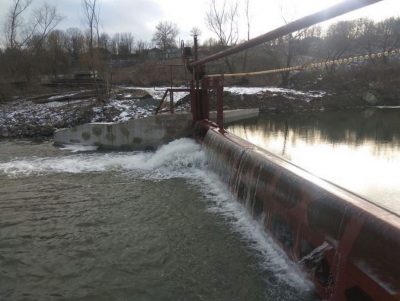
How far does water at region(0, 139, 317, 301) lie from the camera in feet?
13.4

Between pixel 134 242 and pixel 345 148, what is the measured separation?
9.48 meters

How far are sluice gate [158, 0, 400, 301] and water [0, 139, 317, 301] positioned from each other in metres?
0.32

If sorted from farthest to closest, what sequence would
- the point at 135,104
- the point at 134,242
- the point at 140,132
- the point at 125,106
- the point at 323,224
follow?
the point at 135,104
the point at 125,106
the point at 140,132
the point at 134,242
the point at 323,224

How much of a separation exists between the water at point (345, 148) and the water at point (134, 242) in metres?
2.00

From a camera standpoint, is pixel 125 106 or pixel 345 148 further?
pixel 125 106

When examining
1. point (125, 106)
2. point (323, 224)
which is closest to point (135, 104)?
point (125, 106)

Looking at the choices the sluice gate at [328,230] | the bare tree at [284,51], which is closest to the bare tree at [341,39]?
the bare tree at [284,51]

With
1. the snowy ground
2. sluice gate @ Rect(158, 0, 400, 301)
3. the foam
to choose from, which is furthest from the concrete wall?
sluice gate @ Rect(158, 0, 400, 301)

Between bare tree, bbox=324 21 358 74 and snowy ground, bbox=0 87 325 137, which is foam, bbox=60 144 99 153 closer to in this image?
snowy ground, bbox=0 87 325 137

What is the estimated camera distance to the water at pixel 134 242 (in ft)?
13.4

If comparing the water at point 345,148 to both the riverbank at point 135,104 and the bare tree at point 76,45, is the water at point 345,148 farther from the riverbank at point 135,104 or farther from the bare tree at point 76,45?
the bare tree at point 76,45

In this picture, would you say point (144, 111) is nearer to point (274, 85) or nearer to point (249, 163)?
point (249, 163)

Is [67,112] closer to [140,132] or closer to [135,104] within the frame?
[135,104]

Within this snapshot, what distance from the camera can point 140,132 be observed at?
13219mm
